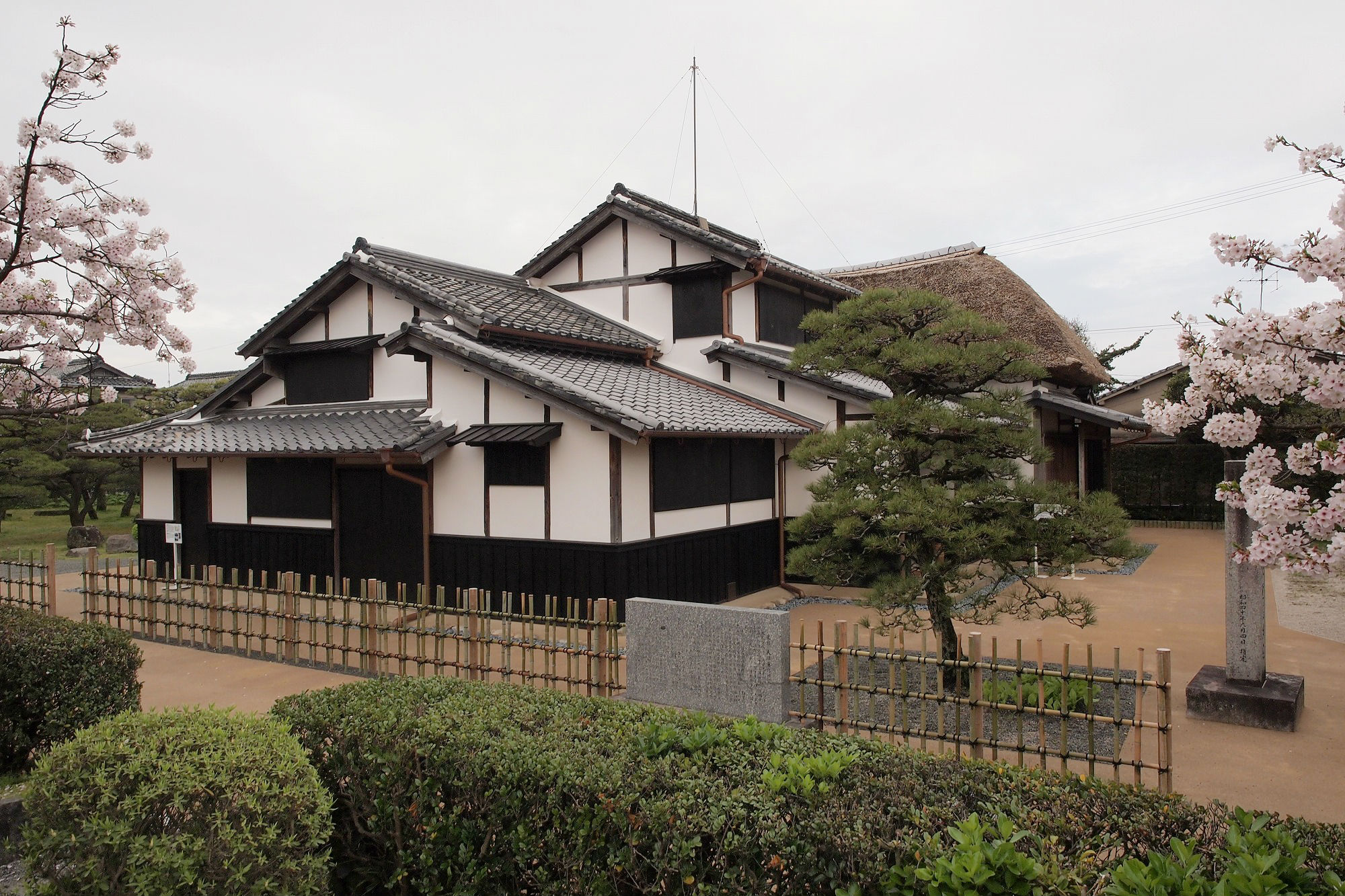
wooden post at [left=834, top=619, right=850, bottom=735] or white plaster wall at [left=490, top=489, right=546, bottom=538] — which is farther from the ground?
white plaster wall at [left=490, top=489, right=546, bottom=538]

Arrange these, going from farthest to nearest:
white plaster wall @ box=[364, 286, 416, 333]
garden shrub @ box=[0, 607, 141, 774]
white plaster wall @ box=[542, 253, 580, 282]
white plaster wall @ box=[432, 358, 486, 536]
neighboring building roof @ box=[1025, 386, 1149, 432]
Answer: white plaster wall @ box=[542, 253, 580, 282] < neighboring building roof @ box=[1025, 386, 1149, 432] < white plaster wall @ box=[364, 286, 416, 333] < white plaster wall @ box=[432, 358, 486, 536] < garden shrub @ box=[0, 607, 141, 774]

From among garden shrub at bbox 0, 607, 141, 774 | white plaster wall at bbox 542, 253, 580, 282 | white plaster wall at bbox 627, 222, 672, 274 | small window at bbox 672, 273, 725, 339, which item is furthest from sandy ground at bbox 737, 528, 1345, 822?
white plaster wall at bbox 542, 253, 580, 282

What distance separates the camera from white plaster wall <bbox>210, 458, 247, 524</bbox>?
13250mm

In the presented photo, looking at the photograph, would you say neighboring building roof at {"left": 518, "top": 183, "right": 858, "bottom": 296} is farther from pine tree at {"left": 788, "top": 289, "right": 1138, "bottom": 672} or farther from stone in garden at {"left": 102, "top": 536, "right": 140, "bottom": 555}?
stone in garden at {"left": 102, "top": 536, "right": 140, "bottom": 555}

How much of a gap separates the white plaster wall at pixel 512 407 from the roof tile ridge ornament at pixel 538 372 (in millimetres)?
395

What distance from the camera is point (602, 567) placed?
10.2 m

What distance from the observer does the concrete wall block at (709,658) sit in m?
Answer: 6.13

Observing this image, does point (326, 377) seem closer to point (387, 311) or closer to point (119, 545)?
point (387, 311)

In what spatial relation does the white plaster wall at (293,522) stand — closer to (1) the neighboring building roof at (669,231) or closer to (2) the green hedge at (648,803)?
(1) the neighboring building roof at (669,231)

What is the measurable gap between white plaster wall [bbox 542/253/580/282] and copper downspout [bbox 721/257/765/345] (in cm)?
340

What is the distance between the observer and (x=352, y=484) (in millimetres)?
12297

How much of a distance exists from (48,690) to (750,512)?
30.0ft

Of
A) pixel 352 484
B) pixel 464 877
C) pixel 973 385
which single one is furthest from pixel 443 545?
pixel 464 877

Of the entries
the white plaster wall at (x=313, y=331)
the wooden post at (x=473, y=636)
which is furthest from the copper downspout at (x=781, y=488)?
the white plaster wall at (x=313, y=331)
